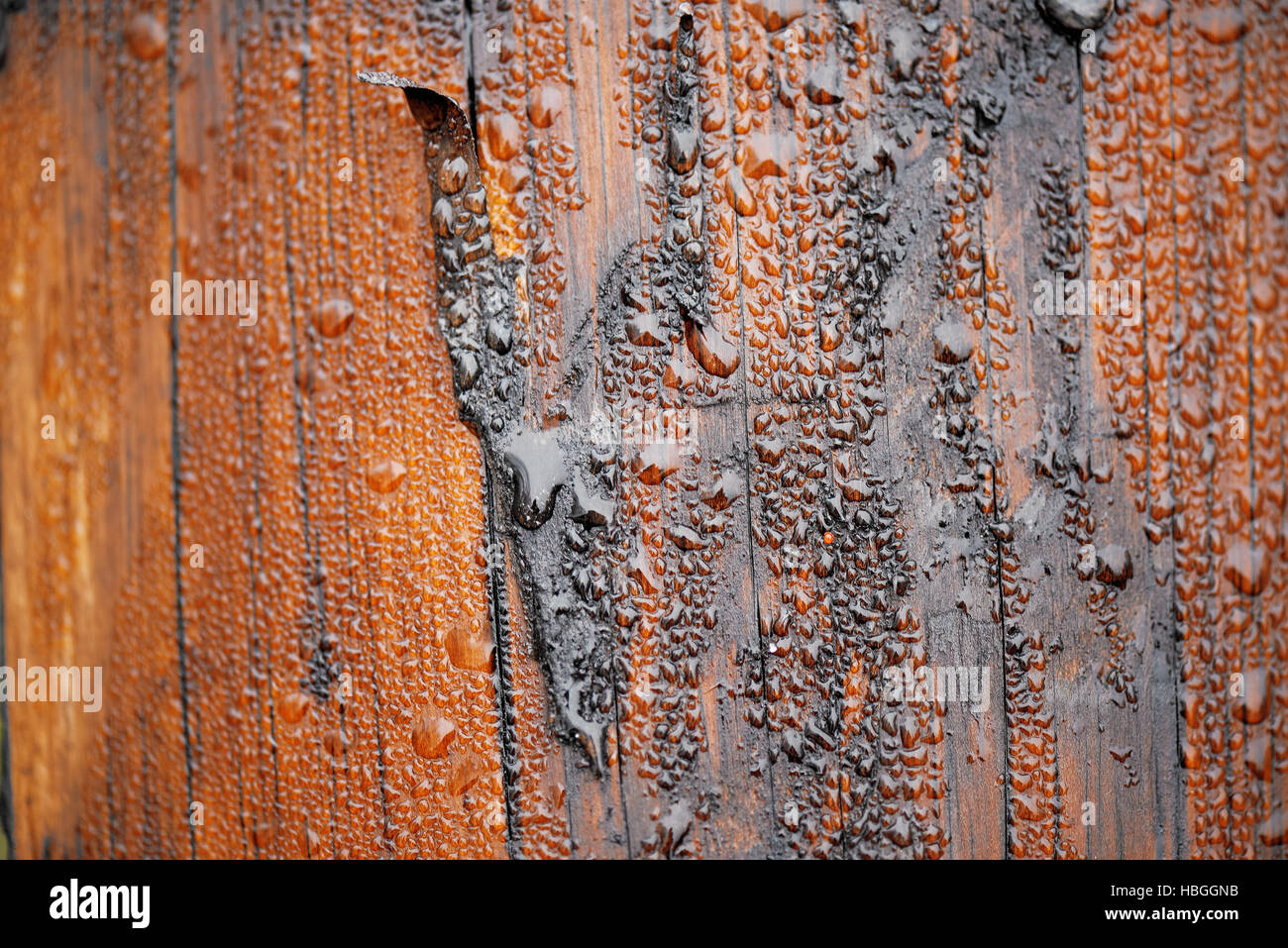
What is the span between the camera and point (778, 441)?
923 millimetres

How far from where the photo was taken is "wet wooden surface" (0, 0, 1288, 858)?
3.01 feet

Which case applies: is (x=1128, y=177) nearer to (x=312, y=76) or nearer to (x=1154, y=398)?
(x=1154, y=398)

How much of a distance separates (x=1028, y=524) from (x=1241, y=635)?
0.31m

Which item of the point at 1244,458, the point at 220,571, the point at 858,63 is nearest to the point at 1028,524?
the point at 1244,458

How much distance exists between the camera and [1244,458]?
0.91 m

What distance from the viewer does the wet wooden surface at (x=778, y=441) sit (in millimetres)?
917

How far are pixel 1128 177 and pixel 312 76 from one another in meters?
1.09

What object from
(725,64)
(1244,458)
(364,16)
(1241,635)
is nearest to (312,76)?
(364,16)

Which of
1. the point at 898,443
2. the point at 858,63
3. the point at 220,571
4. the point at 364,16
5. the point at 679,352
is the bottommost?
the point at 220,571

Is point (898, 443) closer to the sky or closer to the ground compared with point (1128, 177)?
closer to the ground

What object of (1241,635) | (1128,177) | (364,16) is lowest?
(1241,635)

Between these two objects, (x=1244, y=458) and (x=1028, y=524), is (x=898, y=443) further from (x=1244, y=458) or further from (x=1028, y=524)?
(x=1244, y=458)
